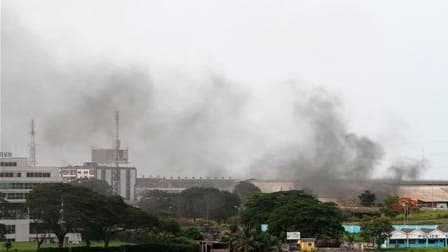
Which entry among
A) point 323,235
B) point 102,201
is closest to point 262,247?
point 323,235

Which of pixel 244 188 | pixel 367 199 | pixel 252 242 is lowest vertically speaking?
pixel 252 242

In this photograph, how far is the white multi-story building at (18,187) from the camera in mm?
77250

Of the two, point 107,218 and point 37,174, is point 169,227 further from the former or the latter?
point 37,174

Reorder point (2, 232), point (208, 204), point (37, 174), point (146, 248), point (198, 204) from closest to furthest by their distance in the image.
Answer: point (146, 248)
point (2, 232)
point (37, 174)
point (208, 204)
point (198, 204)

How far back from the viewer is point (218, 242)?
68.4m

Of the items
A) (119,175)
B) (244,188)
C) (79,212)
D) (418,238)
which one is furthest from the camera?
(119,175)

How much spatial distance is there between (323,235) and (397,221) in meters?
17.3

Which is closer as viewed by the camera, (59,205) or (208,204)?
(59,205)

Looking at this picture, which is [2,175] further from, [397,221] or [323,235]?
[397,221]

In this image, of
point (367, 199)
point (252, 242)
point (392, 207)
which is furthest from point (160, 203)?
point (252, 242)

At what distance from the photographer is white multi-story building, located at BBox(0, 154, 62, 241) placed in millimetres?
77250

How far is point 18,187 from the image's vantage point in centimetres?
8025

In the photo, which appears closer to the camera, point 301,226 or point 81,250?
point 81,250

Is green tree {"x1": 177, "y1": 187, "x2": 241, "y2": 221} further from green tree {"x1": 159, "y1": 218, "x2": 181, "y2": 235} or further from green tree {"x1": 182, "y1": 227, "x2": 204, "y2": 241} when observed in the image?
green tree {"x1": 159, "y1": 218, "x2": 181, "y2": 235}
